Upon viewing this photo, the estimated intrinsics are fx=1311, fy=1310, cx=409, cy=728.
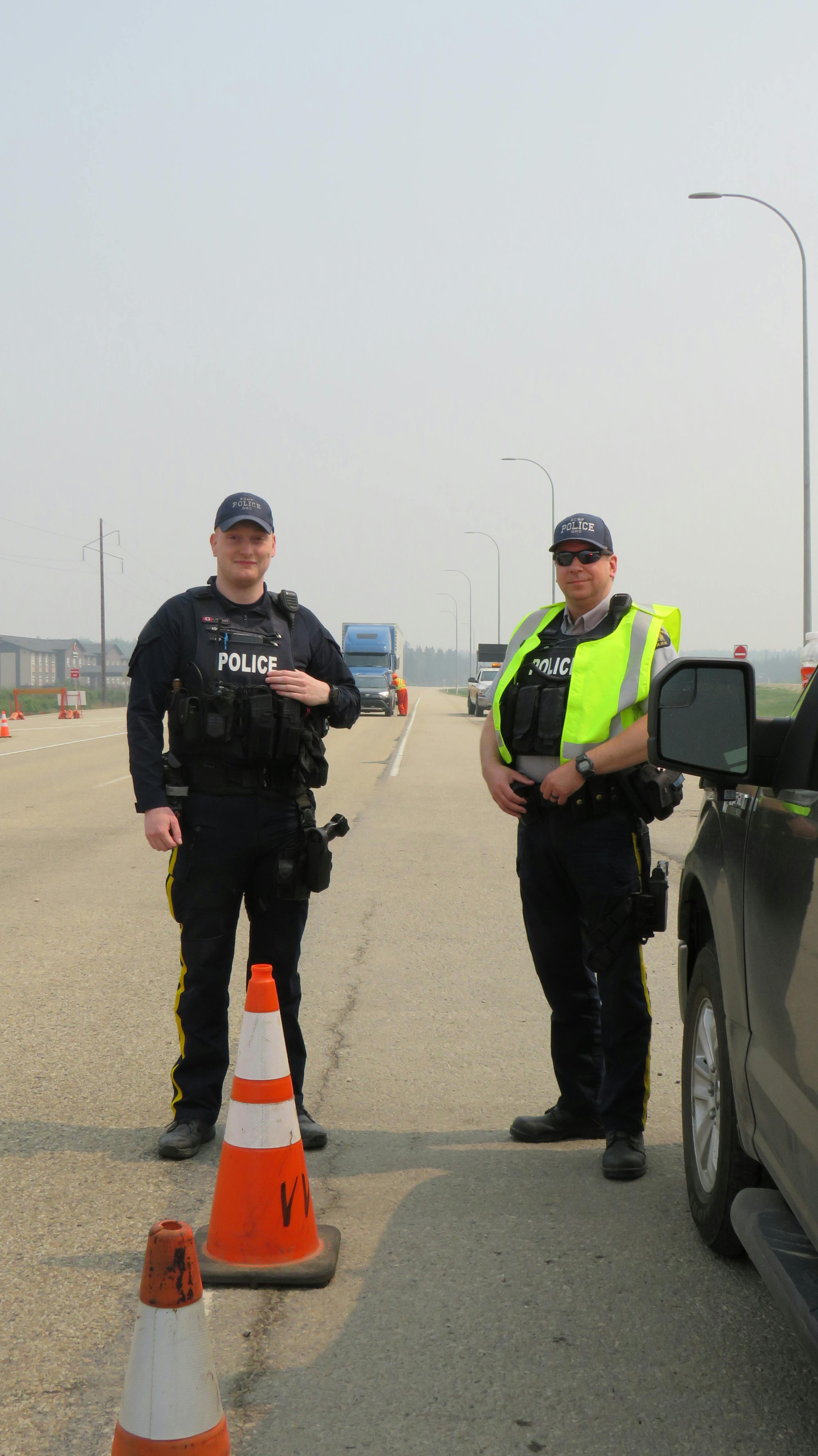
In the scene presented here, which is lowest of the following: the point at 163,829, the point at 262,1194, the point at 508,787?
the point at 262,1194

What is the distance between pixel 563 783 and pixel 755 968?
1377 mm

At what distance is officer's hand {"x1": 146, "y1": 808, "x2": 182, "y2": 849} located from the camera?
4328mm

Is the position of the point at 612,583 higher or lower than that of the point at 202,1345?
higher

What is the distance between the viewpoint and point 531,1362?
296cm

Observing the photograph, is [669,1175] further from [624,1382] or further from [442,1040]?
[442,1040]

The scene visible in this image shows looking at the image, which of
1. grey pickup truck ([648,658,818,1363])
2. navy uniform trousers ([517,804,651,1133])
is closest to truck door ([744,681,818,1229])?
grey pickup truck ([648,658,818,1363])

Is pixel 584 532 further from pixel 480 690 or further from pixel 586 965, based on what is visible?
pixel 480 690

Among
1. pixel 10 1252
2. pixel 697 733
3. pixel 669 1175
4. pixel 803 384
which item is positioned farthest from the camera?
pixel 803 384

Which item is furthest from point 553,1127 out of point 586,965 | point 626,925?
point 626,925

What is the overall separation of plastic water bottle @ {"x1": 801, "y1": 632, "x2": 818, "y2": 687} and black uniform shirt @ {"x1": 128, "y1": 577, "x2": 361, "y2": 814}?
12.9 meters

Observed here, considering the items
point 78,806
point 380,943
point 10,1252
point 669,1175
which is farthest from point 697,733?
point 78,806

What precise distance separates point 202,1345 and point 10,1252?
1.38 m

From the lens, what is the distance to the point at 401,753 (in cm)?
2677

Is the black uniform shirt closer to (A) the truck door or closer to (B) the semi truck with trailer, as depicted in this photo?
(A) the truck door
